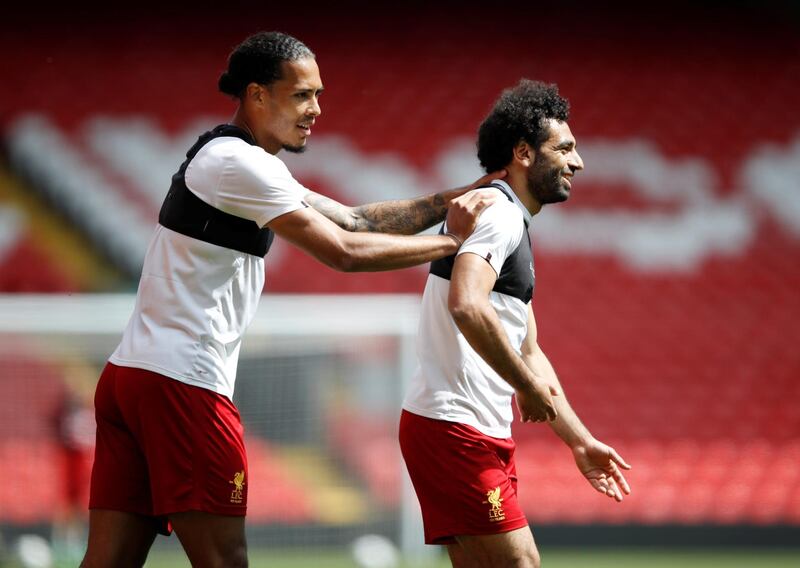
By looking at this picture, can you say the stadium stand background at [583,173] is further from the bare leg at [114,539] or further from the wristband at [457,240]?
the bare leg at [114,539]

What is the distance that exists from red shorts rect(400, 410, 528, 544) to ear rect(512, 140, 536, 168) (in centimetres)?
95

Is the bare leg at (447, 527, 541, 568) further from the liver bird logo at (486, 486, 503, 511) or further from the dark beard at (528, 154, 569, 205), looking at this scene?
the dark beard at (528, 154, 569, 205)

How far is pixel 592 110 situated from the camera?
376 inches

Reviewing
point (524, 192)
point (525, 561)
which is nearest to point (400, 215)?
point (524, 192)

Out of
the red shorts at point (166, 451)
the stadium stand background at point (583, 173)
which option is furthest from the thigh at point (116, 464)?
the stadium stand background at point (583, 173)

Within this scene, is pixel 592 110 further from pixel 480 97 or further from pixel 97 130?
pixel 97 130

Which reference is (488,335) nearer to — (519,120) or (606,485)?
(606,485)

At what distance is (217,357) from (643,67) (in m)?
7.19

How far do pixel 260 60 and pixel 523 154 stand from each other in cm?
98

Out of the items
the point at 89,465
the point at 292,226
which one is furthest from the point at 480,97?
the point at 292,226

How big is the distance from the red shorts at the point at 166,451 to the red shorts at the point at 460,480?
24.7 inches

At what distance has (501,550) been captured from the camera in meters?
3.46

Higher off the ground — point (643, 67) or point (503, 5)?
point (503, 5)

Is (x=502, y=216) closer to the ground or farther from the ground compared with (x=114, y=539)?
farther from the ground
